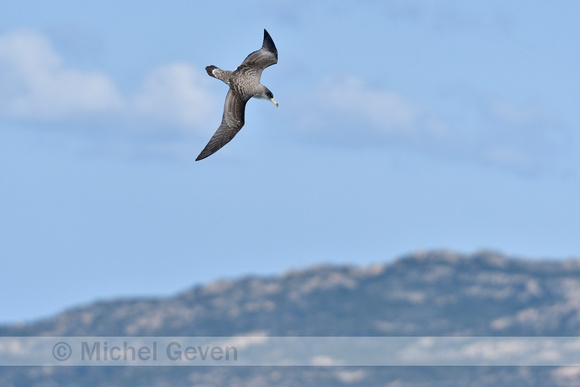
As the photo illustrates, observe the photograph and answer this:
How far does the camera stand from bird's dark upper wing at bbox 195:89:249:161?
5169 cm

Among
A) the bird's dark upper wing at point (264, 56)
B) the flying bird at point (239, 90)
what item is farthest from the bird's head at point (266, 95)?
the bird's dark upper wing at point (264, 56)

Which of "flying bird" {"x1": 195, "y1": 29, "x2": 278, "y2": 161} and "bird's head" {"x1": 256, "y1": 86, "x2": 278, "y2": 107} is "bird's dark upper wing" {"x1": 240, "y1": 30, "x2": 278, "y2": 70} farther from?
"bird's head" {"x1": 256, "y1": 86, "x2": 278, "y2": 107}

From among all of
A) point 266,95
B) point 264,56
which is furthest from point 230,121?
point 264,56

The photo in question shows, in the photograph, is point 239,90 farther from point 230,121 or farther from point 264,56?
point 264,56

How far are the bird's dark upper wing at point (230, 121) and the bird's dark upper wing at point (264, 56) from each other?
2.86 meters

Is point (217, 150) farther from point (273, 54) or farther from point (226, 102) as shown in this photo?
point (273, 54)

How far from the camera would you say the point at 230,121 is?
52.5 meters

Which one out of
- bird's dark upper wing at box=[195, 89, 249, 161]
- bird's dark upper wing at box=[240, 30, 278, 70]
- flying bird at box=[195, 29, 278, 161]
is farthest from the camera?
bird's dark upper wing at box=[240, 30, 278, 70]

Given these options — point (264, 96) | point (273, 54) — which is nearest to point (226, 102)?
point (264, 96)

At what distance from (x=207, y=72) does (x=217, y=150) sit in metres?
5.54

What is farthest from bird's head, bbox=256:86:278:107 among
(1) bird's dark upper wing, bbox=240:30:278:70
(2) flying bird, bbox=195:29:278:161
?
(1) bird's dark upper wing, bbox=240:30:278:70

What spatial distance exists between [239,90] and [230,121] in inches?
85.9

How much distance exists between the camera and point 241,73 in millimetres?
55031

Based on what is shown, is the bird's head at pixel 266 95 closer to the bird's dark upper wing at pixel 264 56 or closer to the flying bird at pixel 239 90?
the flying bird at pixel 239 90
